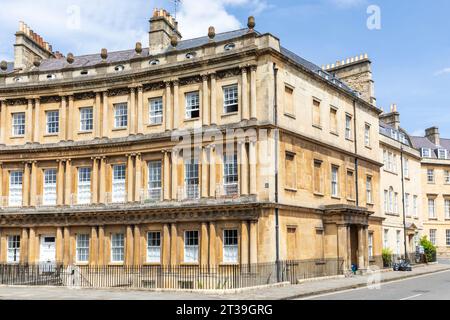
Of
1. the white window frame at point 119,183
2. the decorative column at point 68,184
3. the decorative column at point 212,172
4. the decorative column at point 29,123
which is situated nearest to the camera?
the decorative column at point 212,172

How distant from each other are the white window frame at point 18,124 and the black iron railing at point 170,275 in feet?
26.8

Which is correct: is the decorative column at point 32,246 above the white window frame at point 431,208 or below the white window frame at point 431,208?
below

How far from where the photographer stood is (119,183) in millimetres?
33438

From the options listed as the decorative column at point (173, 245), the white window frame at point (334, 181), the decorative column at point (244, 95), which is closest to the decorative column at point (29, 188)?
the decorative column at point (173, 245)

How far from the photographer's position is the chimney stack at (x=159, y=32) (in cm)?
3491

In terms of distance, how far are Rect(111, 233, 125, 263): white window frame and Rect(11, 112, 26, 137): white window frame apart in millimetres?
9078

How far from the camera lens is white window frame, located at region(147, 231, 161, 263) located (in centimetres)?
3166

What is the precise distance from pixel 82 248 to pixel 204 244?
8089mm

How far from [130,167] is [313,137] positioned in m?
10.5

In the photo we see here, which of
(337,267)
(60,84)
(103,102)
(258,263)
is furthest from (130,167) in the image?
(337,267)

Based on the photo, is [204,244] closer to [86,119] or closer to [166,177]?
[166,177]

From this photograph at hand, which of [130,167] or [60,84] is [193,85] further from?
[60,84]

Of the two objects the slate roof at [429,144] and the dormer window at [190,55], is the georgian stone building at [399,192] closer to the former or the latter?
the slate roof at [429,144]

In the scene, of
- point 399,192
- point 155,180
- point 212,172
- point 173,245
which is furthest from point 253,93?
point 399,192
